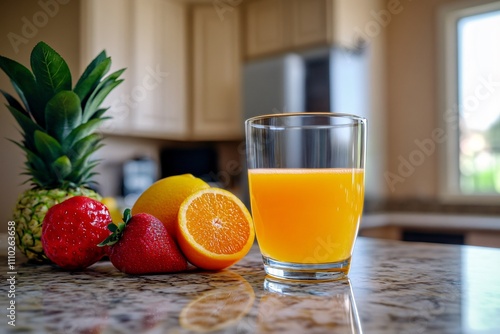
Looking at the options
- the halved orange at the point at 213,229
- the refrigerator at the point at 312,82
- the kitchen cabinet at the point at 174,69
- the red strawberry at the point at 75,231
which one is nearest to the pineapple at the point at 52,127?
the red strawberry at the point at 75,231

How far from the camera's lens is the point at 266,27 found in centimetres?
387

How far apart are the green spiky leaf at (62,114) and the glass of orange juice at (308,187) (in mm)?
287

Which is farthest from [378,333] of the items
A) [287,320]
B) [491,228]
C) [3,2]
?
[491,228]

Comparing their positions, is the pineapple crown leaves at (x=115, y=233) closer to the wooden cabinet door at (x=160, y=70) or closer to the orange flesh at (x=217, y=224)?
the orange flesh at (x=217, y=224)

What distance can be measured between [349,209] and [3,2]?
2.38 meters

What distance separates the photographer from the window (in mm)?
3418

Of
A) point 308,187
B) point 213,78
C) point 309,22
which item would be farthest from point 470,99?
point 308,187

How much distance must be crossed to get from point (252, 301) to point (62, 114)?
1.46 feet

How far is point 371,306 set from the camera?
48 cm

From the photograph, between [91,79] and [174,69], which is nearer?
[91,79]

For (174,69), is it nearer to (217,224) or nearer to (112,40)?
(112,40)

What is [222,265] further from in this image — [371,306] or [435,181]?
[435,181]

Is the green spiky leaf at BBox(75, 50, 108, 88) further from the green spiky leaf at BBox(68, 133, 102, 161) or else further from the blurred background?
the blurred background

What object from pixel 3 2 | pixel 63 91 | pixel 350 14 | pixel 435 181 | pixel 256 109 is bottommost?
pixel 435 181
